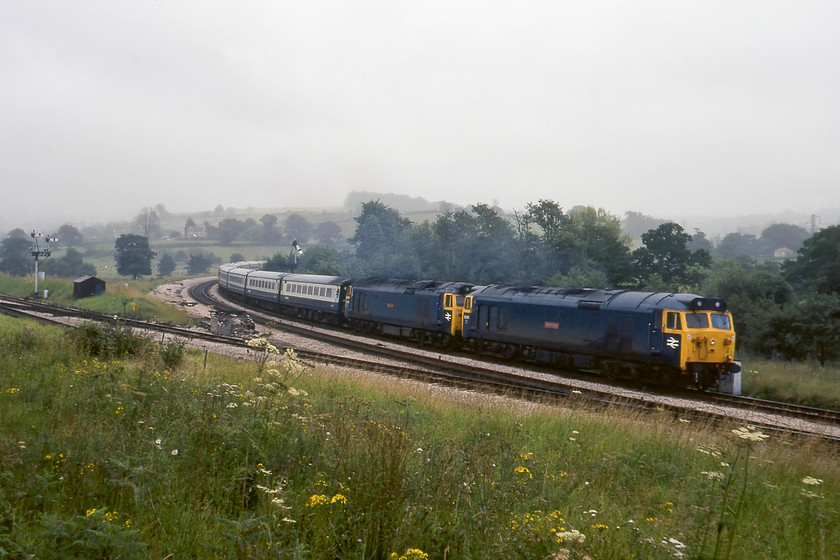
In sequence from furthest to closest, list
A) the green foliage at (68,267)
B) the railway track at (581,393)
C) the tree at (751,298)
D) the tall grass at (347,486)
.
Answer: the green foliage at (68,267)
the tree at (751,298)
the railway track at (581,393)
the tall grass at (347,486)

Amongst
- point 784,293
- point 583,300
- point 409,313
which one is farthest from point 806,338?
point 409,313

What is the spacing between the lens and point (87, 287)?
5053 cm

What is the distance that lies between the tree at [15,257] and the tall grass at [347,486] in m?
111

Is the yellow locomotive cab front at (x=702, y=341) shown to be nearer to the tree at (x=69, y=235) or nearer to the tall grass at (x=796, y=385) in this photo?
the tall grass at (x=796, y=385)

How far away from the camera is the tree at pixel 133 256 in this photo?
10050cm

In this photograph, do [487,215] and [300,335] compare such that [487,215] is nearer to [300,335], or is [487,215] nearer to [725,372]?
[300,335]

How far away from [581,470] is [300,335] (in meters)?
26.1

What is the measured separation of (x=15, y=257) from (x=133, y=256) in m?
21.4

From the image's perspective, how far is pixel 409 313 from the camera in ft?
105

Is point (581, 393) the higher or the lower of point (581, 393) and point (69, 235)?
the lower

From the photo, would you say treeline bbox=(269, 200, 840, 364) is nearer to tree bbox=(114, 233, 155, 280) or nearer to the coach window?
the coach window

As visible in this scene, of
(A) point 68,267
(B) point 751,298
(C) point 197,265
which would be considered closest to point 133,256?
(A) point 68,267

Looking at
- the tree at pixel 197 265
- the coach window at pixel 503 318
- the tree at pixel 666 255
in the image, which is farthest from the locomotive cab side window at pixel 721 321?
the tree at pixel 197 265

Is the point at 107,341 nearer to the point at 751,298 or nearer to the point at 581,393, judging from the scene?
the point at 581,393
